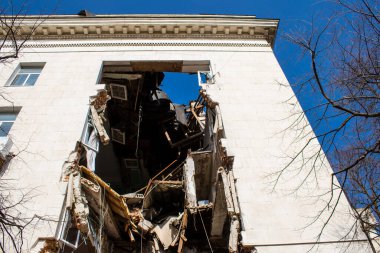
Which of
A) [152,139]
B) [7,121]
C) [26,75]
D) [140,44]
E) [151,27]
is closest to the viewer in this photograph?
[7,121]

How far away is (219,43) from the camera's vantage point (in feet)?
56.0

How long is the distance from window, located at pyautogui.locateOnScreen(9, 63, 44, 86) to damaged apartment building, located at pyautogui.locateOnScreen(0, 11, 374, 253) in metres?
0.06

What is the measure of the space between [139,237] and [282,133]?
7883mm

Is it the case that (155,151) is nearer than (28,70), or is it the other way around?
(28,70)

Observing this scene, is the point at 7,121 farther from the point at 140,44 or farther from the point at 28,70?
the point at 140,44

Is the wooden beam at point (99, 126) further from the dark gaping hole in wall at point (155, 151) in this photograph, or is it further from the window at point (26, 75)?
the window at point (26, 75)

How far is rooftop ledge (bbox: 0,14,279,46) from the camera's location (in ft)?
56.5

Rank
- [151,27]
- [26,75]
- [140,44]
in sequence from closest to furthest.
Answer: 1. [26,75]
2. [140,44]
3. [151,27]

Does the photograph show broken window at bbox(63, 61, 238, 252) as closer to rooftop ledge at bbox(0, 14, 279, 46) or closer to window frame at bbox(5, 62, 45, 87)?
rooftop ledge at bbox(0, 14, 279, 46)

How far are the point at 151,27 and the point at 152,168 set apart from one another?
29.6ft

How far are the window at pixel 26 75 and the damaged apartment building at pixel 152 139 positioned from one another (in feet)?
0.19

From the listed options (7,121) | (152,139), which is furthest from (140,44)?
(7,121)

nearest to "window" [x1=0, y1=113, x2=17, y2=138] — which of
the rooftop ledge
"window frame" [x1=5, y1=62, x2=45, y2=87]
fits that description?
"window frame" [x1=5, y1=62, x2=45, y2=87]

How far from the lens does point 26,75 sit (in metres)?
15.3
